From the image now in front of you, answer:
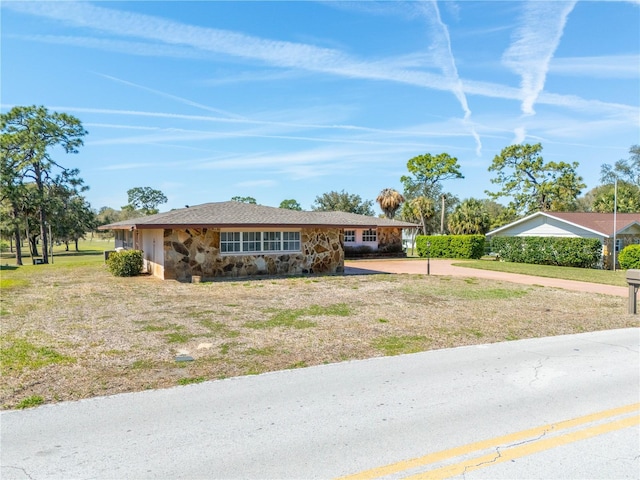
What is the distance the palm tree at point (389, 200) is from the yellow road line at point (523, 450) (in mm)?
40839

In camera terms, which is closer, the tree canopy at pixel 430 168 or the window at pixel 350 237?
the window at pixel 350 237

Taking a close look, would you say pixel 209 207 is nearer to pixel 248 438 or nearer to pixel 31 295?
pixel 31 295

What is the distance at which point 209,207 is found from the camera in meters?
20.9

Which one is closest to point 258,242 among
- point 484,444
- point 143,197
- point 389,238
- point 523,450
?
point 484,444

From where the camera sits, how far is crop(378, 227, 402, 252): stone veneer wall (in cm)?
3422

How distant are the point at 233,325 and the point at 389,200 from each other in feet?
122

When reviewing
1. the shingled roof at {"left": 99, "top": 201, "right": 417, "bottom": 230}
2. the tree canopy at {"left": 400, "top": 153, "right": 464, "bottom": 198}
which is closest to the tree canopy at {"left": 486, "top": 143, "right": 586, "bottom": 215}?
the tree canopy at {"left": 400, "top": 153, "right": 464, "bottom": 198}

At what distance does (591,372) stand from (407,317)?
4.48 meters

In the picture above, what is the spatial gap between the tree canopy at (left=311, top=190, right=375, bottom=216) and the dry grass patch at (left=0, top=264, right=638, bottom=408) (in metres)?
39.7

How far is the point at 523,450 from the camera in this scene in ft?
13.1

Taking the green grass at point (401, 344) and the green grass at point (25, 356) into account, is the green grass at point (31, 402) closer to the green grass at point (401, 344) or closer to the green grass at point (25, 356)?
the green grass at point (25, 356)

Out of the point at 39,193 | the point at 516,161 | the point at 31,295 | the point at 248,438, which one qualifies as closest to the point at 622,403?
the point at 248,438

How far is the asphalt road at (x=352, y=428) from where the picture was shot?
3721mm

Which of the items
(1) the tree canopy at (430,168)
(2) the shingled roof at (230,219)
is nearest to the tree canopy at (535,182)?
(1) the tree canopy at (430,168)
